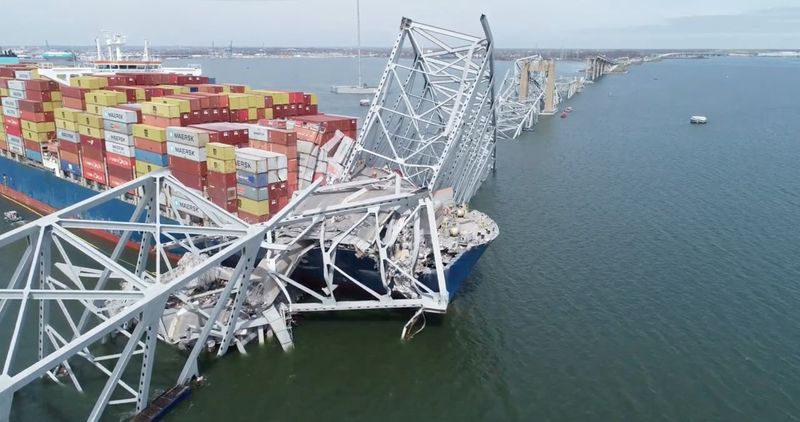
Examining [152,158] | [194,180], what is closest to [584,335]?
[194,180]

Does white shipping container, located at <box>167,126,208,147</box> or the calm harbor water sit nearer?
the calm harbor water

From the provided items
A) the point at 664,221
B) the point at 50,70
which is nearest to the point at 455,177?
the point at 664,221

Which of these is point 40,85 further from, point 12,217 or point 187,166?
point 187,166

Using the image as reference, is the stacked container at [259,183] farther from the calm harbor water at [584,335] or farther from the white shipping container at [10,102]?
the white shipping container at [10,102]

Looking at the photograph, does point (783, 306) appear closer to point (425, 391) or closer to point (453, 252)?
point (453, 252)

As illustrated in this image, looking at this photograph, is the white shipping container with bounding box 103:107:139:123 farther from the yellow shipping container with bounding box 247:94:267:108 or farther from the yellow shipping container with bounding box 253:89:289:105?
the yellow shipping container with bounding box 253:89:289:105

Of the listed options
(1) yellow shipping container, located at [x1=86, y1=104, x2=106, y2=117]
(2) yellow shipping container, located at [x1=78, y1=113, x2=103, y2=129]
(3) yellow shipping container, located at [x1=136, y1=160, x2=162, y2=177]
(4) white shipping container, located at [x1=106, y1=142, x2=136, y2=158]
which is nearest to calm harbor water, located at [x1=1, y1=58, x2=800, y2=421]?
(3) yellow shipping container, located at [x1=136, y1=160, x2=162, y2=177]
